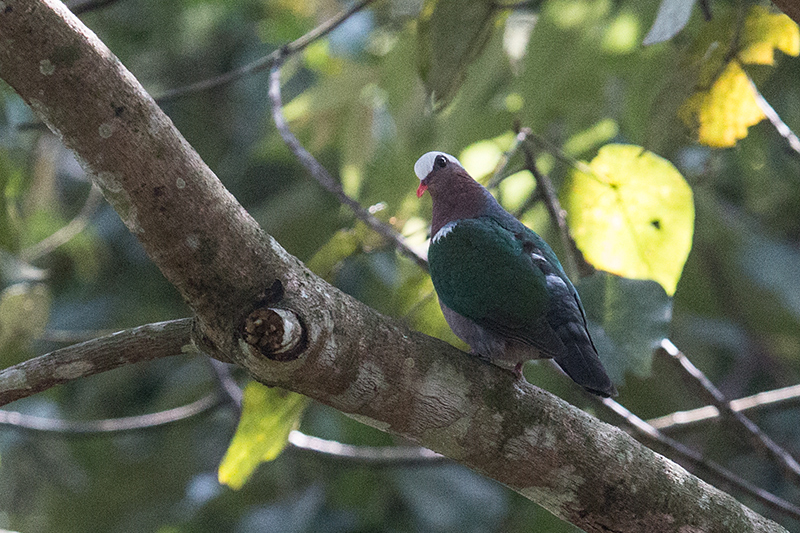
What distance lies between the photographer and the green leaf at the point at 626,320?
1.98 meters

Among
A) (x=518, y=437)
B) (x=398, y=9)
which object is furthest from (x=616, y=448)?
(x=398, y=9)

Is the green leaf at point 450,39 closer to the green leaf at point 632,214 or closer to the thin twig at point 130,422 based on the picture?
the green leaf at point 632,214

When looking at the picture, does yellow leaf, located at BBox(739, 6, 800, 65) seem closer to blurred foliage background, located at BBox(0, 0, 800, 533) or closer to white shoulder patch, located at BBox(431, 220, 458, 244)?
blurred foliage background, located at BBox(0, 0, 800, 533)

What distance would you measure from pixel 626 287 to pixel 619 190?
1.17 ft

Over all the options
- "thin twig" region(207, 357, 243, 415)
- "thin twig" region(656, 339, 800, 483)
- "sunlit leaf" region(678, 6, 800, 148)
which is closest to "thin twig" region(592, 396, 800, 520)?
"thin twig" region(656, 339, 800, 483)

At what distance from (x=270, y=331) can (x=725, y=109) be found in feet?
5.10

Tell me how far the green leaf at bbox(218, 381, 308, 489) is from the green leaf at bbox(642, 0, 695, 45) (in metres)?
1.17

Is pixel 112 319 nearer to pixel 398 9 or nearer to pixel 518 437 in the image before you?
pixel 398 9

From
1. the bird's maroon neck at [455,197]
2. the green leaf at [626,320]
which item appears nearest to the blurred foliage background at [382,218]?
the green leaf at [626,320]

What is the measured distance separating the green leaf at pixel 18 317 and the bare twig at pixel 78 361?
1.53 metres

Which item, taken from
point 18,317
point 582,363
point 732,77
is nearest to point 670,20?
point 732,77

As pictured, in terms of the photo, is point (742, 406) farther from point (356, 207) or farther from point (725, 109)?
point (356, 207)

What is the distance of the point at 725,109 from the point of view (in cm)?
225

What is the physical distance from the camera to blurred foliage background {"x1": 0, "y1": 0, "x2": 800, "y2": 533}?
237 cm
